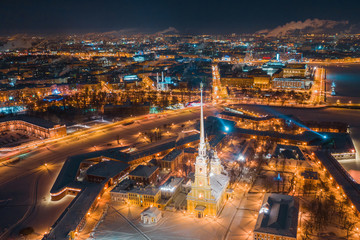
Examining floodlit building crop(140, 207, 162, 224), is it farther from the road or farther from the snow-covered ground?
the road

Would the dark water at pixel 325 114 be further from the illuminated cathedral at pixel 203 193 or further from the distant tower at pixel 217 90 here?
the illuminated cathedral at pixel 203 193

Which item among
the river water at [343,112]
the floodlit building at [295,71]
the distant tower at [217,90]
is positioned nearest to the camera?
the river water at [343,112]

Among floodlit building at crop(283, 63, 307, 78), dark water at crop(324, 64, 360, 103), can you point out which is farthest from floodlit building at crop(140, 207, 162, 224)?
floodlit building at crop(283, 63, 307, 78)

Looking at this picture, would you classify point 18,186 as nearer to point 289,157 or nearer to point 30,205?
point 30,205

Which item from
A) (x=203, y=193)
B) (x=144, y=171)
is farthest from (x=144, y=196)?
(x=203, y=193)

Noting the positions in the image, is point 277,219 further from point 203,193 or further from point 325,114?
point 325,114

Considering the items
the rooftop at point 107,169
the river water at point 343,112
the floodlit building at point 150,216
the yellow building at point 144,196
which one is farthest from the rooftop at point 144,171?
the river water at point 343,112

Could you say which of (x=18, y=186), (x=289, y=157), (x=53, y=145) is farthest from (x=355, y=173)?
(x=53, y=145)
